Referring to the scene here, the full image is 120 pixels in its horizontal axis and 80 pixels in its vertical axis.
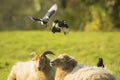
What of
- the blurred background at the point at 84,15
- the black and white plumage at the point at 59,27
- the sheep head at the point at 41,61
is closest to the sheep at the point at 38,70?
the sheep head at the point at 41,61

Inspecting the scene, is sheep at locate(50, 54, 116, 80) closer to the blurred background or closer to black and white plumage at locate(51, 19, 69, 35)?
black and white plumage at locate(51, 19, 69, 35)

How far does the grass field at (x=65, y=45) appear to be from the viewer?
27188 mm

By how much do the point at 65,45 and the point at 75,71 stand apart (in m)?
16.8

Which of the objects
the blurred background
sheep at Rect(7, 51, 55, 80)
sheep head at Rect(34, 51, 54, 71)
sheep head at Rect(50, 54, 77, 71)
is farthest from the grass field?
sheep head at Rect(50, 54, 77, 71)

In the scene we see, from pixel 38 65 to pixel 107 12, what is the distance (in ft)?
85.0

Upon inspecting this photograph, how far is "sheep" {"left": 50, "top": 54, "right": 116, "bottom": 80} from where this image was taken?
12578 millimetres

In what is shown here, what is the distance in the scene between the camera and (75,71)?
13.5m

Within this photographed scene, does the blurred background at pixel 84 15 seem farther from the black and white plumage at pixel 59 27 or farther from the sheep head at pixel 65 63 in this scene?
the sheep head at pixel 65 63

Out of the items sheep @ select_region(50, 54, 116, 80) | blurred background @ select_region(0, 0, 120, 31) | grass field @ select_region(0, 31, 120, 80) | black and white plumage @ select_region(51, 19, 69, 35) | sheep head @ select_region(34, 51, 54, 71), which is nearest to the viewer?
sheep @ select_region(50, 54, 116, 80)

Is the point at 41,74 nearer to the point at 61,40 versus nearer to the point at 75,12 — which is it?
the point at 61,40

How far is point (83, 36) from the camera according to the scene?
33.7m

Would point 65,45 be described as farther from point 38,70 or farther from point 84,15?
point 38,70

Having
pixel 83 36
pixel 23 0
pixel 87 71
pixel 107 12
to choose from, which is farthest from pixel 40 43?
pixel 23 0

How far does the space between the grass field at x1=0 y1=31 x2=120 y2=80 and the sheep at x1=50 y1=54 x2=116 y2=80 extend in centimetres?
1134
